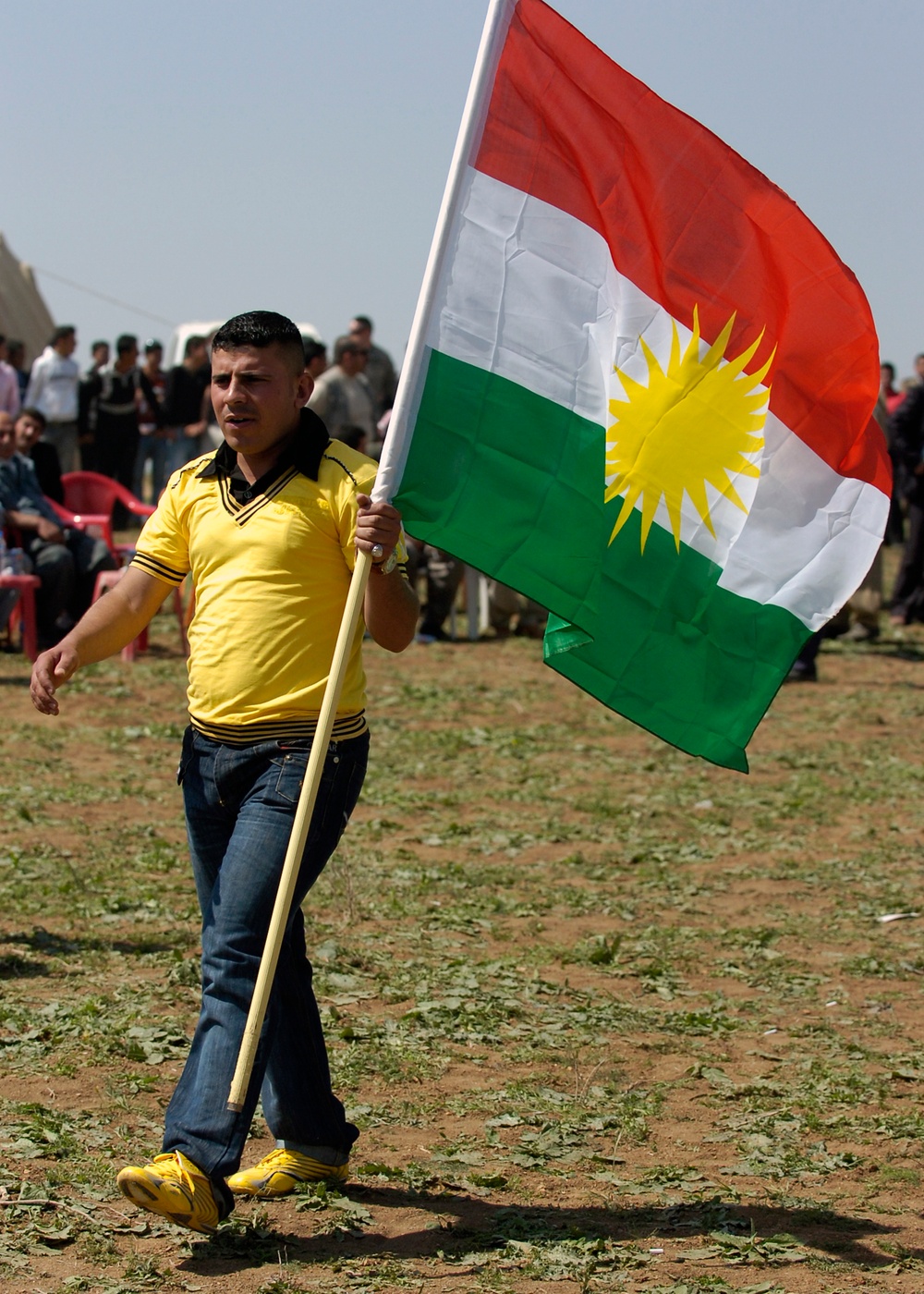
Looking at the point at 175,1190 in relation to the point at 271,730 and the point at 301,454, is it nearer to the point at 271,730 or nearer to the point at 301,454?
the point at 271,730

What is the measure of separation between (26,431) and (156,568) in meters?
9.82

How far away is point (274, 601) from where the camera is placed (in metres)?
4.21

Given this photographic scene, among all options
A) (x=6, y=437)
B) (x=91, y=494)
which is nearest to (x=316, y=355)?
(x=6, y=437)

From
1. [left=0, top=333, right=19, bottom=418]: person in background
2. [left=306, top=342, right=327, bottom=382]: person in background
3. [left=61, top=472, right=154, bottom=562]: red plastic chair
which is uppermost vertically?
[left=306, top=342, right=327, bottom=382]: person in background

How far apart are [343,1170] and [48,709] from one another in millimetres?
1472

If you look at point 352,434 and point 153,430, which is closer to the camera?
point 352,434

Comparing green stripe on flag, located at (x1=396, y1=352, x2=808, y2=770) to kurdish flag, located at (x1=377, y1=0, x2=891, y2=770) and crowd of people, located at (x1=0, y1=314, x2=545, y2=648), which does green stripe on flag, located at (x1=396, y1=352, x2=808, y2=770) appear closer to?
kurdish flag, located at (x1=377, y1=0, x2=891, y2=770)

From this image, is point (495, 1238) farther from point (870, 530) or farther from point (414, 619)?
point (870, 530)

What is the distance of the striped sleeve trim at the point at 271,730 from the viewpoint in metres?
4.21

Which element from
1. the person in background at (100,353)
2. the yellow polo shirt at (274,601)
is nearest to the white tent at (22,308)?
the person in background at (100,353)

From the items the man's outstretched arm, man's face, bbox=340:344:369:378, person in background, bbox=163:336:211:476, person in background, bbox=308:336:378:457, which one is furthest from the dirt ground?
person in background, bbox=163:336:211:476

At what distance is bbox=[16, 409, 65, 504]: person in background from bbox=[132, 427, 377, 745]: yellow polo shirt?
384 inches

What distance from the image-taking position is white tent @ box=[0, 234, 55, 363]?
87.3 feet

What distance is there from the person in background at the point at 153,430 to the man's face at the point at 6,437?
661 cm
